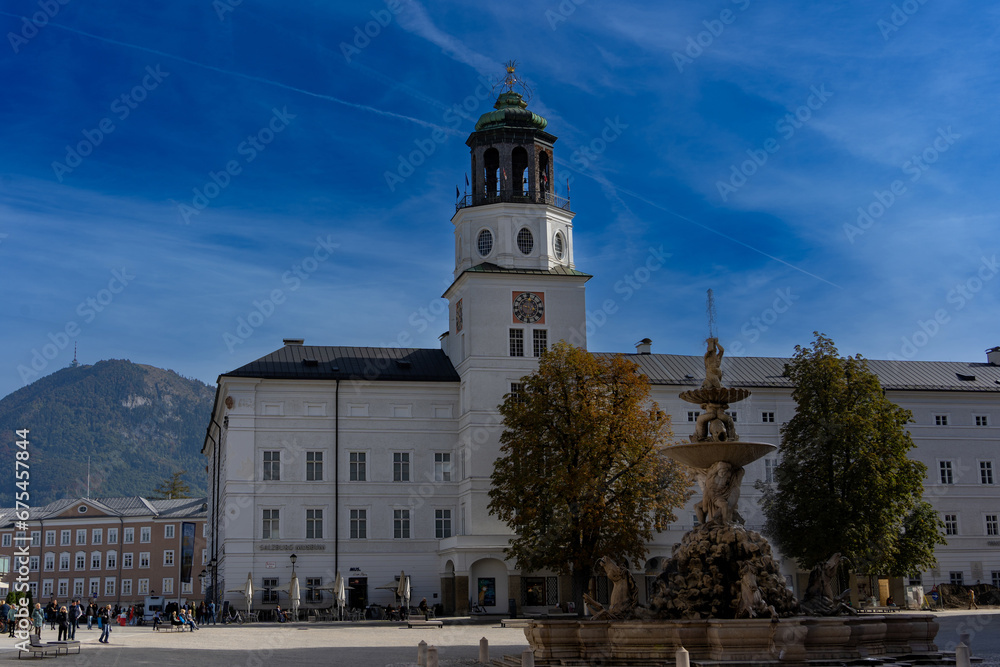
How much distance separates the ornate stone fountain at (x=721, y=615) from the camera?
20.0 meters

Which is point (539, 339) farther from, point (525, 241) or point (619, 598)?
point (619, 598)

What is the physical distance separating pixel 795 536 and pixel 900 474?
5.09m

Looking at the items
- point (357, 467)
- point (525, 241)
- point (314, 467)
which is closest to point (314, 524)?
point (314, 467)

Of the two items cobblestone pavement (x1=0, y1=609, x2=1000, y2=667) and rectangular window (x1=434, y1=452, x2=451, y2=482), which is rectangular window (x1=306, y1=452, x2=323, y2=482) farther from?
cobblestone pavement (x1=0, y1=609, x2=1000, y2=667)

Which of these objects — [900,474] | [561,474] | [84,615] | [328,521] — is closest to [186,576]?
[84,615]

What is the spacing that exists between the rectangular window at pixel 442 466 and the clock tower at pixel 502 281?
77cm

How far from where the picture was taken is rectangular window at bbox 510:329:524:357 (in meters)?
55.8

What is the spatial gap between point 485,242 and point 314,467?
14.6 meters

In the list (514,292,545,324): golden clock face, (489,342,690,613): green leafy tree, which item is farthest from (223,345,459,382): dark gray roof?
(489,342,690,613): green leafy tree

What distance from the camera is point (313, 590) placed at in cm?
5272

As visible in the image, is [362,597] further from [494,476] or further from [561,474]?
[561,474]

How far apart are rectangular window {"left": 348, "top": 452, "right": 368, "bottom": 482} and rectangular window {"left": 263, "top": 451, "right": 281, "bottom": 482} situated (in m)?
3.53

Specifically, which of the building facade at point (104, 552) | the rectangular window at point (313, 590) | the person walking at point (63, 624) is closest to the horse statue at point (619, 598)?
the person walking at point (63, 624)

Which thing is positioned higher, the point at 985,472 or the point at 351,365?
the point at 351,365
